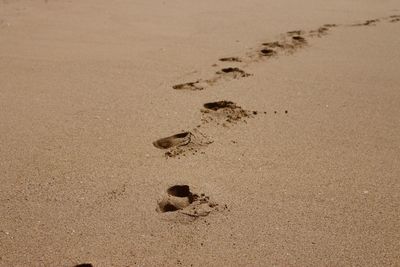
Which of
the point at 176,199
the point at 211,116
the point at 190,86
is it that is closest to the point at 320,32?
the point at 190,86

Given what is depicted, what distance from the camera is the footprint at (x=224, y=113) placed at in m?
2.55

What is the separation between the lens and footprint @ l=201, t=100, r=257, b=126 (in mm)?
2549

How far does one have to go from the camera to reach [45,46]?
348 cm

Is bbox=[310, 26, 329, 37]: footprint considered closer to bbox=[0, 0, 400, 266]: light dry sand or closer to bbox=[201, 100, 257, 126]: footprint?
bbox=[0, 0, 400, 266]: light dry sand

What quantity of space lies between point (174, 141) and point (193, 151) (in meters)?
0.13

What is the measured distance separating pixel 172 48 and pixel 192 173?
1.63 metres

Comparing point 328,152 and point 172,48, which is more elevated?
point 172,48

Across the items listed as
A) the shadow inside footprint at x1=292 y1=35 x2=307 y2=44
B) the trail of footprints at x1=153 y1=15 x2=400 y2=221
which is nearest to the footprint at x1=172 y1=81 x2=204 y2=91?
the trail of footprints at x1=153 y1=15 x2=400 y2=221

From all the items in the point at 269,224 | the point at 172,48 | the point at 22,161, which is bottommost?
the point at 269,224

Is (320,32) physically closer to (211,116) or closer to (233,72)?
(233,72)

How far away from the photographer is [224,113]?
2.62m

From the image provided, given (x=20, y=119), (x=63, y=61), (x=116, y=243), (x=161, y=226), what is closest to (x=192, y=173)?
(x=161, y=226)

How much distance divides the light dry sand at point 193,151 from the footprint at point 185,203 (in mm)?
30

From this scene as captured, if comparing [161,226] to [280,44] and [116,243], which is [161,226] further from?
[280,44]
